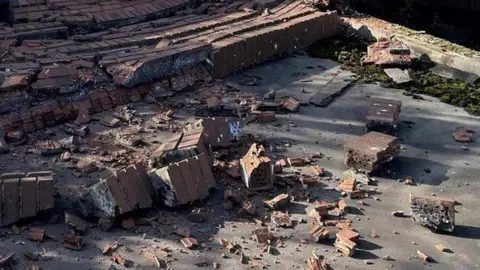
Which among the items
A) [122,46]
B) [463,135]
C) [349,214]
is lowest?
[349,214]

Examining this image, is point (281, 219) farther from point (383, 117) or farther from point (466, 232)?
point (383, 117)

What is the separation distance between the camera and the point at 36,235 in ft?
19.1

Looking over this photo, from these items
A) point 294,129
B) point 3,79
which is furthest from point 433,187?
point 3,79

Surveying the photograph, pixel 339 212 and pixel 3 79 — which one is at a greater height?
pixel 3 79

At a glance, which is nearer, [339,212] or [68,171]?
[339,212]

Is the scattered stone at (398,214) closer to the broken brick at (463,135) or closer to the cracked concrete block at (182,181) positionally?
the cracked concrete block at (182,181)

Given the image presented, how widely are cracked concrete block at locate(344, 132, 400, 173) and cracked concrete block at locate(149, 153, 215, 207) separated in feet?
5.20

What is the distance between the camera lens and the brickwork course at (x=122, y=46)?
7914 mm

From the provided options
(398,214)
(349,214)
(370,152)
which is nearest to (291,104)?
(370,152)

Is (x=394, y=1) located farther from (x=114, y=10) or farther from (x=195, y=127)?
(x=195, y=127)

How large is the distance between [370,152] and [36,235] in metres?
3.40

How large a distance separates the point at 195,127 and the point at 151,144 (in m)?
0.53

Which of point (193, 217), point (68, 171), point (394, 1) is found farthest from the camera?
point (394, 1)

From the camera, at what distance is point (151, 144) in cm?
744
